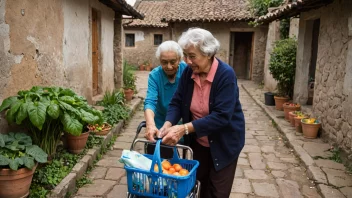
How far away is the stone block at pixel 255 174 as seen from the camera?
15.0ft

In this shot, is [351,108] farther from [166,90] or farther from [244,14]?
[244,14]

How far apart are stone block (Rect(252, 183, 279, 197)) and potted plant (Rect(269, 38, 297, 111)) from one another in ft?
16.1

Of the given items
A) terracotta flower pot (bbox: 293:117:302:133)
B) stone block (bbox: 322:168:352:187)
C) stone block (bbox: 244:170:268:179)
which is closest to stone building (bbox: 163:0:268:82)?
terracotta flower pot (bbox: 293:117:302:133)

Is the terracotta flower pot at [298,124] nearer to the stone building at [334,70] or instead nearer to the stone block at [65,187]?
the stone building at [334,70]

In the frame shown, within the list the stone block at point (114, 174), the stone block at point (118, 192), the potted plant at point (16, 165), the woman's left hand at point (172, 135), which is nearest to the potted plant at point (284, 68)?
the stone block at point (114, 174)

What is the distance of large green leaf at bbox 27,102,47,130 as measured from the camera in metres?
3.48

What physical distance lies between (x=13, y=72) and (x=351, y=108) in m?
4.75

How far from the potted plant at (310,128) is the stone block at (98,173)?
3.83 meters

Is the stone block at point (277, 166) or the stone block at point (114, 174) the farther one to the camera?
the stone block at point (277, 166)

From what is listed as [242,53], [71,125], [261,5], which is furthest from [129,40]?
[71,125]

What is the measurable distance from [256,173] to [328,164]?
3.66 feet

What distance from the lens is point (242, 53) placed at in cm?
1795

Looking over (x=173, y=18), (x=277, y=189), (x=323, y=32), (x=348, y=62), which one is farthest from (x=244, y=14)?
(x=277, y=189)

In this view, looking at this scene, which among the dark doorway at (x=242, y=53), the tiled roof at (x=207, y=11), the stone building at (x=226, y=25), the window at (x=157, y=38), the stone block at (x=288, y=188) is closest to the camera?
the stone block at (x=288, y=188)
